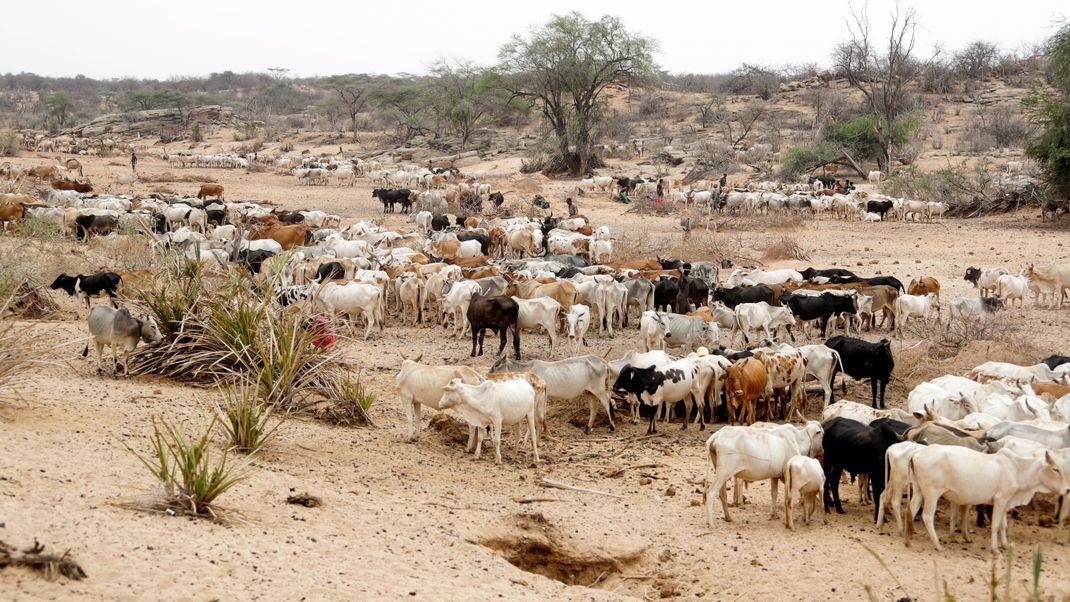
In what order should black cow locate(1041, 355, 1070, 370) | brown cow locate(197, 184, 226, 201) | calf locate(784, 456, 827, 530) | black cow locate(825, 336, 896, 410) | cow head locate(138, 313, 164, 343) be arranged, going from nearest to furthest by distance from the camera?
calf locate(784, 456, 827, 530) < cow head locate(138, 313, 164, 343) < black cow locate(1041, 355, 1070, 370) < black cow locate(825, 336, 896, 410) < brown cow locate(197, 184, 226, 201)

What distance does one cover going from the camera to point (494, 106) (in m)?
57.4

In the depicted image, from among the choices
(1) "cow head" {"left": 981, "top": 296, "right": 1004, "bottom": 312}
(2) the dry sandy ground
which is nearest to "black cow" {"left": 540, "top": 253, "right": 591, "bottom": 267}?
(1) "cow head" {"left": 981, "top": 296, "right": 1004, "bottom": 312}

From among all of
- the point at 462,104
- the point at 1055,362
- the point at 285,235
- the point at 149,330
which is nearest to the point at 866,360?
the point at 1055,362

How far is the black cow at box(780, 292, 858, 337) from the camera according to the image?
51.3 ft

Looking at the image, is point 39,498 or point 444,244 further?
point 444,244

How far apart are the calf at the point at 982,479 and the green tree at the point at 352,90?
58650 mm

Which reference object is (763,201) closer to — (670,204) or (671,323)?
(670,204)

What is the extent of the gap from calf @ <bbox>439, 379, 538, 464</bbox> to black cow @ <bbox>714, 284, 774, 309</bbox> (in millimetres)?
7631

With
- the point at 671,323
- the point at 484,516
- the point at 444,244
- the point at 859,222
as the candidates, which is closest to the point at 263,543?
the point at 484,516

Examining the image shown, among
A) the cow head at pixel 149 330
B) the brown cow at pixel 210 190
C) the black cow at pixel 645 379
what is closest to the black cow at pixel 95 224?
the brown cow at pixel 210 190

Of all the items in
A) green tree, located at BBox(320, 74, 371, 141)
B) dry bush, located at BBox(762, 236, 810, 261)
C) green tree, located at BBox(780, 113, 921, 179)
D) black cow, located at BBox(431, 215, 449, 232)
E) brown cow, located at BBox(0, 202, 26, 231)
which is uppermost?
green tree, located at BBox(320, 74, 371, 141)

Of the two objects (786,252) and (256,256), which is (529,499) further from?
(786,252)

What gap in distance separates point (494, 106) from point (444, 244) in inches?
1414

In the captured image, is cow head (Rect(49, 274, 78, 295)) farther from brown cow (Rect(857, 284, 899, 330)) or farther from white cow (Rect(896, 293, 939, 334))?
white cow (Rect(896, 293, 939, 334))
